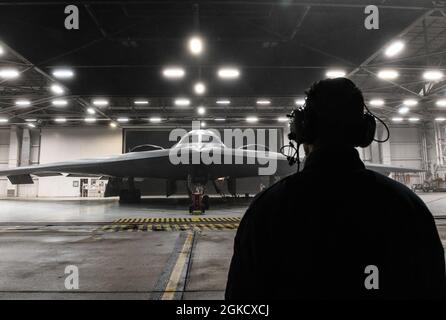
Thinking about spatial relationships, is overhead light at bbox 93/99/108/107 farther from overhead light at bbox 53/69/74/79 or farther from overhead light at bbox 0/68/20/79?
overhead light at bbox 53/69/74/79

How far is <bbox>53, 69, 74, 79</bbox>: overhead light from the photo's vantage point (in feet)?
50.4

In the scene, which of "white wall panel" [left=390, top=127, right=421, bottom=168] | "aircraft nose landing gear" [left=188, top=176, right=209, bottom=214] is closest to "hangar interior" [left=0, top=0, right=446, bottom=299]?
"aircraft nose landing gear" [left=188, top=176, right=209, bottom=214]

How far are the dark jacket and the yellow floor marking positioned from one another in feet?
9.08

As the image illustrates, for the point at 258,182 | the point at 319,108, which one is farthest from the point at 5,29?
the point at 258,182

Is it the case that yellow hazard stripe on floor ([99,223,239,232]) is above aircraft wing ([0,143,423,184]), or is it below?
below

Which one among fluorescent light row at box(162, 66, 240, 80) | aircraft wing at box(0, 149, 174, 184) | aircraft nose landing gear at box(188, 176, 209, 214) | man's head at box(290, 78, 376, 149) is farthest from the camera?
fluorescent light row at box(162, 66, 240, 80)

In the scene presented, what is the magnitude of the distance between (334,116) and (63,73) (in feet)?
56.5

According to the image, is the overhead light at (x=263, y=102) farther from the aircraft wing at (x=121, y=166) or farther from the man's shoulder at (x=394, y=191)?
the man's shoulder at (x=394, y=191)

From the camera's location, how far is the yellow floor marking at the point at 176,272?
3.78 meters

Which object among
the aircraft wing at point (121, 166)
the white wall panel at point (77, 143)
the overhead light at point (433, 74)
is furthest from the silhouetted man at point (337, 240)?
the white wall panel at point (77, 143)

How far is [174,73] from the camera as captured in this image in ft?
54.0

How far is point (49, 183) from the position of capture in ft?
115
